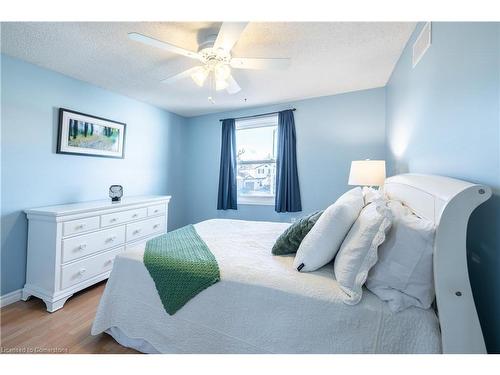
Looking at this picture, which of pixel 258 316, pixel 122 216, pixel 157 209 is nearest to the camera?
pixel 258 316

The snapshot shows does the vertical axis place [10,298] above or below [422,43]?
below

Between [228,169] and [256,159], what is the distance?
0.52 metres

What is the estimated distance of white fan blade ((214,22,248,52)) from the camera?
128 cm

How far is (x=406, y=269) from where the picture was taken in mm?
934

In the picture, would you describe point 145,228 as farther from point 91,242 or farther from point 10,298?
point 10,298

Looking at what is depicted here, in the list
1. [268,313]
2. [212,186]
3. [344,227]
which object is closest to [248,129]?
[212,186]

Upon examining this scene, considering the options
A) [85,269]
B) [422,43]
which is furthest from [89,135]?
[422,43]

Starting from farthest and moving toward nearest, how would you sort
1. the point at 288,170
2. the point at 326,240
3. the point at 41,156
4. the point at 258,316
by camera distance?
1. the point at 288,170
2. the point at 41,156
3. the point at 326,240
4. the point at 258,316

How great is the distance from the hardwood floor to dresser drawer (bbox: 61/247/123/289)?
20cm

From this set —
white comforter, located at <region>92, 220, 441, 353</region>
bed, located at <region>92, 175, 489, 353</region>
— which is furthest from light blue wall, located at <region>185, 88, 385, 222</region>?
white comforter, located at <region>92, 220, 441, 353</region>

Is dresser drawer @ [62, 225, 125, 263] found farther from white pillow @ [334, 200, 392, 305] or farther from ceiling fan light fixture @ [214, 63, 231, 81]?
white pillow @ [334, 200, 392, 305]
